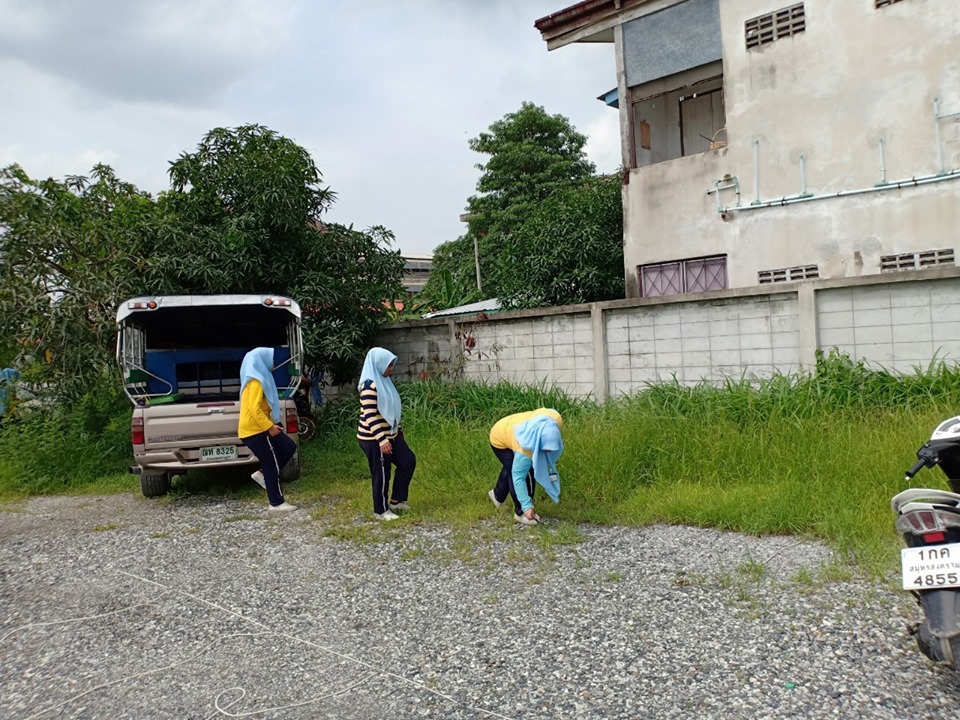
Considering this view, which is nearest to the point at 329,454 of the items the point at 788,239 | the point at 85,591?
the point at 85,591

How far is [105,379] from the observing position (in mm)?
10609

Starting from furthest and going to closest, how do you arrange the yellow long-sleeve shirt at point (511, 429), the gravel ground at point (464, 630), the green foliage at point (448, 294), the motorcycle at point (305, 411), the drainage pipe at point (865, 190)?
the green foliage at point (448, 294), the motorcycle at point (305, 411), the drainage pipe at point (865, 190), the yellow long-sleeve shirt at point (511, 429), the gravel ground at point (464, 630)

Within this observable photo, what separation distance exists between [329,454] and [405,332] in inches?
88.0

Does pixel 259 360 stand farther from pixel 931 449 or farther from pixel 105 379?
pixel 931 449

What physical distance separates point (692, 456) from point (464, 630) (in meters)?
3.58

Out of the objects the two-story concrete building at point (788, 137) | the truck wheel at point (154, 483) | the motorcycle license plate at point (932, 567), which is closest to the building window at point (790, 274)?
the two-story concrete building at point (788, 137)

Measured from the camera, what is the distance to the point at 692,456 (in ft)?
23.7

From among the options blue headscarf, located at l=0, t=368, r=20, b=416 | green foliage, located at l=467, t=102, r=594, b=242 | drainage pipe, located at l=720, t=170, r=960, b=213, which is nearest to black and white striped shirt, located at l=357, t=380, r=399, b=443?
drainage pipe, located at l=720, t=170, r=960, b=213

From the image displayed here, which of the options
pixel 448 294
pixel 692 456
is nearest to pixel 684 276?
pixel 692 456

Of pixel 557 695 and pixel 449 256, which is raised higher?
pixel 449 256

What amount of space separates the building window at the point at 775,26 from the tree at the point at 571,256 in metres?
3.40

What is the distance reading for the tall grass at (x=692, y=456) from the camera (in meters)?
5.95

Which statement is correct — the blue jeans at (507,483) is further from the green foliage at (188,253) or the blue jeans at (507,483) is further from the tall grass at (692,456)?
the green foliage at (188,253)

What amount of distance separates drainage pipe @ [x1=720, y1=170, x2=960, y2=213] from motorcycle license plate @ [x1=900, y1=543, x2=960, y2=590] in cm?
841
